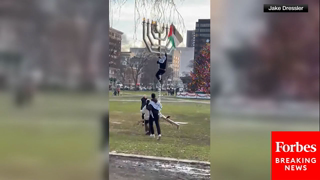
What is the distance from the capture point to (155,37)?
3238 mm

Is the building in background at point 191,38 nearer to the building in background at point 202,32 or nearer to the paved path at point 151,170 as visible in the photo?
the building in background at point 202,32

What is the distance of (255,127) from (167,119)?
0.90m

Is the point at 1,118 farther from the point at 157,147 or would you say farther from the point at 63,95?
the point at 157,147

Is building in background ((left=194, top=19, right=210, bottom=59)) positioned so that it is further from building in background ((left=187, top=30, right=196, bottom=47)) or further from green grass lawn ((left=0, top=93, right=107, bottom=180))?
green grass lawn ((left=0, top=93, right=107, bottom=180))

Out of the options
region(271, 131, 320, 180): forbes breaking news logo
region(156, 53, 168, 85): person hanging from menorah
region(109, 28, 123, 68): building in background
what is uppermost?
region(109, 28, 123, 68): building in background

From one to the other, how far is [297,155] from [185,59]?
1436 mm

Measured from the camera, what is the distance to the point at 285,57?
296 cm

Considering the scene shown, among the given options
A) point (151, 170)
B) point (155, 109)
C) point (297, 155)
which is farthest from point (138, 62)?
point (297, 155)

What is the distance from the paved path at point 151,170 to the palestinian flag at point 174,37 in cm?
126

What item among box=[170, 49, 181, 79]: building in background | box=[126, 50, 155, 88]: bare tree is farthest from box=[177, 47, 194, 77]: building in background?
box=[126, 50, 155, 88]: bare tree

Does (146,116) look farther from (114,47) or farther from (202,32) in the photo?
(202,32)

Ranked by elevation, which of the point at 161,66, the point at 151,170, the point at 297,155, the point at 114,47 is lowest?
the point at 151,170

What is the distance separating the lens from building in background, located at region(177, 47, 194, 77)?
3207 mm

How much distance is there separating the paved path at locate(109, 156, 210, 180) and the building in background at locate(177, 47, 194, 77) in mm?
968
